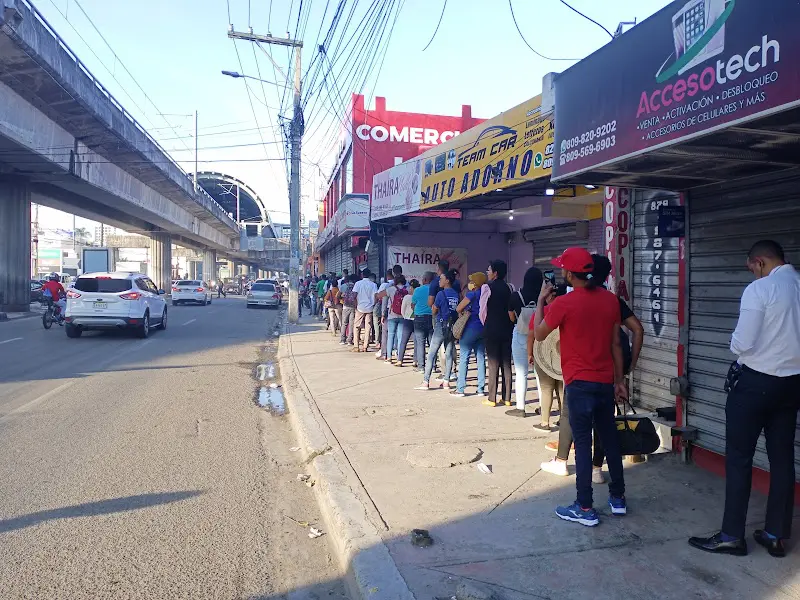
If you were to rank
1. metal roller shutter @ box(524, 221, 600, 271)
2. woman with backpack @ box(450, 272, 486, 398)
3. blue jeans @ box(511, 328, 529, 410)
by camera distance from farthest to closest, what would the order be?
metal roller shutter @ box(524, 221, 600, 271) < woman with backpack @ box(450, 272, 486, 398) < blue jeans @ box(511, 328, 529, 410)

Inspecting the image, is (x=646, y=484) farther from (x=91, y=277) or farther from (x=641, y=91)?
(x=91, y=277)

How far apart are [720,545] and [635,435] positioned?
3.51 ft

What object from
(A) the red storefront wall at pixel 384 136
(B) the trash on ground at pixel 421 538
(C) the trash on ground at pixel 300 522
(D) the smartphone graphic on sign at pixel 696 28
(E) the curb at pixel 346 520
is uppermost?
(A) the red storefront wall at pixel 384 136

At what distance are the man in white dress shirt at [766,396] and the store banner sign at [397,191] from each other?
371 inches

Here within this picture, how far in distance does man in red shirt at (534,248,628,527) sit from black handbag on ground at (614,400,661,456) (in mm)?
398

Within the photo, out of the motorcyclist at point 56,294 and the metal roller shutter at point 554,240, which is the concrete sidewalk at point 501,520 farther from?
the motorcyclist at point 56,294

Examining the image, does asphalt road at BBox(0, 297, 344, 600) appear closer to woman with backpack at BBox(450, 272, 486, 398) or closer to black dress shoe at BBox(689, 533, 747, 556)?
black dress shoe at BBox(689, 533, 747, 556)

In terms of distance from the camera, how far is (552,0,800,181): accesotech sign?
3.08m

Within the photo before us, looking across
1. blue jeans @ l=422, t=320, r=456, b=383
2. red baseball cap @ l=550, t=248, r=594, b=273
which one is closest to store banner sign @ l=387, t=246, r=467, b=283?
blue jeans @ l=422, t=320, r=456, b=383

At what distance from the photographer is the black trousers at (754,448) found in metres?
3.62

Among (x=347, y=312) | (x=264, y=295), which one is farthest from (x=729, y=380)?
(x=264, y=295)

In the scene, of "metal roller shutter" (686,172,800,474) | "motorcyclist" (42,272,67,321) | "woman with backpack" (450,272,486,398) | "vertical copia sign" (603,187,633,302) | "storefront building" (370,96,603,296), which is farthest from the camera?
"motorcyclist" (42,272,67,321)

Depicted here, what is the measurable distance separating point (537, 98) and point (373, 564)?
264 inches

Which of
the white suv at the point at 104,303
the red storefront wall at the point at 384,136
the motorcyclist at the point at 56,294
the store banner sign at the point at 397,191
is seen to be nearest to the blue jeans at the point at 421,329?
the store banner sign at the point at 397,191
